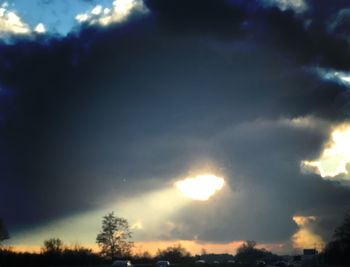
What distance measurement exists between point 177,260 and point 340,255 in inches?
2371

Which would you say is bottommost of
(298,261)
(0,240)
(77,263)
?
(298,261)

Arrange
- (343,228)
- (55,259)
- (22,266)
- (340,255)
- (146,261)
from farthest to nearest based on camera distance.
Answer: (343,228) < (340,255) < (146,261) < (55,259) < (22,266)

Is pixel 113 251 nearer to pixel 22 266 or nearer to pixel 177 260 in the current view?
pixel 177 260

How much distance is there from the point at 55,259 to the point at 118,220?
5713cm

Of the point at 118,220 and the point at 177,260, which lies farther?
the point at 177,260

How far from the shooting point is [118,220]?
16812 cm

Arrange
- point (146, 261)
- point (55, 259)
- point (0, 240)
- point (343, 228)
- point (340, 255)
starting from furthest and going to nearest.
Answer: point (343, 228) → point (340, 255) → point (146, 261) → point (0, 240) → point (55, 259)

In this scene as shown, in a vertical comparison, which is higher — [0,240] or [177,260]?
[0,240]

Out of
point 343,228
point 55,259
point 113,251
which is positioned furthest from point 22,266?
point 343,228

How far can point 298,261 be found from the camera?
164000 millimetres

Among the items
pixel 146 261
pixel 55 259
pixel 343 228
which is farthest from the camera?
pixel 343 228

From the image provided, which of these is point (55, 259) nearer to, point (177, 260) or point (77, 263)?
point (77, 263)

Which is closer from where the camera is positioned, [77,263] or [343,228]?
[77,263]

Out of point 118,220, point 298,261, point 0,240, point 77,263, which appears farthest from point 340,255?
point 0,240
